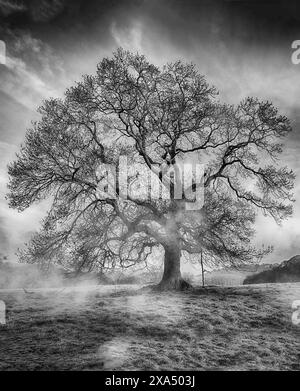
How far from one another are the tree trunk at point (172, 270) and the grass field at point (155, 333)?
1.31m

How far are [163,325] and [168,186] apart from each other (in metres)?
9.65

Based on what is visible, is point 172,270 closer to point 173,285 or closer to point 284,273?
point 173,285

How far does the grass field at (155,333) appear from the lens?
10062 mm

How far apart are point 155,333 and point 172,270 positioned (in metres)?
8.17

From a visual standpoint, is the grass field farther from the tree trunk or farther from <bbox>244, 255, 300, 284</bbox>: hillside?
<bbox>244, 255, 300, 284</bbox>: hillside

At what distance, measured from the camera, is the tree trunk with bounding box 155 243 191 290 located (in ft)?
68.4

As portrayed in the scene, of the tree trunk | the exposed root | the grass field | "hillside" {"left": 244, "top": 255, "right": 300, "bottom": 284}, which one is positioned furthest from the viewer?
"hillside" {"left": 244, "top": 255, "right": 300, "bottom": 284}

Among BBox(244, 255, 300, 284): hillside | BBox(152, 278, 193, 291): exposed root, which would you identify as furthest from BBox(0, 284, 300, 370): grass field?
BBox(244, 255, 300, 284): hillside

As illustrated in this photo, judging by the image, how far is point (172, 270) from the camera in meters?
21.0

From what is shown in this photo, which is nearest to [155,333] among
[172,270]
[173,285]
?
[173,285]

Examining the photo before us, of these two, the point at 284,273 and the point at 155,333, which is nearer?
the point at 155,333

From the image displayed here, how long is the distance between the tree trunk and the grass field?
4.28 ft

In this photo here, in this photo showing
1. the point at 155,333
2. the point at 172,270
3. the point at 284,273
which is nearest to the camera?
the point at 155,333

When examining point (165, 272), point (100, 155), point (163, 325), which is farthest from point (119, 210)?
point (163, 325)
